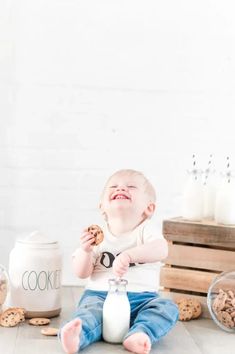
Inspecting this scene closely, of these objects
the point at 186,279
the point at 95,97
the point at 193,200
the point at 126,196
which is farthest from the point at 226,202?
the point at 95,97

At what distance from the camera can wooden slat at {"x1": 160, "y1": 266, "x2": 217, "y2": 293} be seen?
91.7 inches

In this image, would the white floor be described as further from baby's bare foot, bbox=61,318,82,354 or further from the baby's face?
the baby's face

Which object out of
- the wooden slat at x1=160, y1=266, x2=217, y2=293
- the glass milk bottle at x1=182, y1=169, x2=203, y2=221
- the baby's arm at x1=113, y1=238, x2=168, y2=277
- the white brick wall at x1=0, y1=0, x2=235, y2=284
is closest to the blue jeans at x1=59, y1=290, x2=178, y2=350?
the baby's arm at x1=113, y1=238, x2=168, y2=277

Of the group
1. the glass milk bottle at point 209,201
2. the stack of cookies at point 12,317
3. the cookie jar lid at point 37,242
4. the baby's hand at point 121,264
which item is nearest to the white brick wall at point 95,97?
the glass milk bottle at point 209,201

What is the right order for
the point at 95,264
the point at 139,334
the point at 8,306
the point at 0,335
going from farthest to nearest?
the point at 8,306 → the point at 95,264 → the point at 0,335 → the point at 139,334

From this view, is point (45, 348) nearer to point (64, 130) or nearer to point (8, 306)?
point (8, 306)

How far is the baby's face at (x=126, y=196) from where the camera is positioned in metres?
2.15

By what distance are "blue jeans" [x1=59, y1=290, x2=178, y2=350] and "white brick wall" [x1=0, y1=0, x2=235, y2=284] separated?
0.73 m

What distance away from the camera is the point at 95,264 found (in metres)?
2.17

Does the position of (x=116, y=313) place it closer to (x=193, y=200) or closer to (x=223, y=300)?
(x=223, y=300)

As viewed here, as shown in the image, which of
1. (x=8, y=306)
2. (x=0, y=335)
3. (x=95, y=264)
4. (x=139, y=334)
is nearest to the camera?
(x=139, y=334)

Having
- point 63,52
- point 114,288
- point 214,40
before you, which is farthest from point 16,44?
point 114,288

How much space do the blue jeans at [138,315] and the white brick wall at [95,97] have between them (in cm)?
73

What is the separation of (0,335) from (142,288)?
1.39ft
